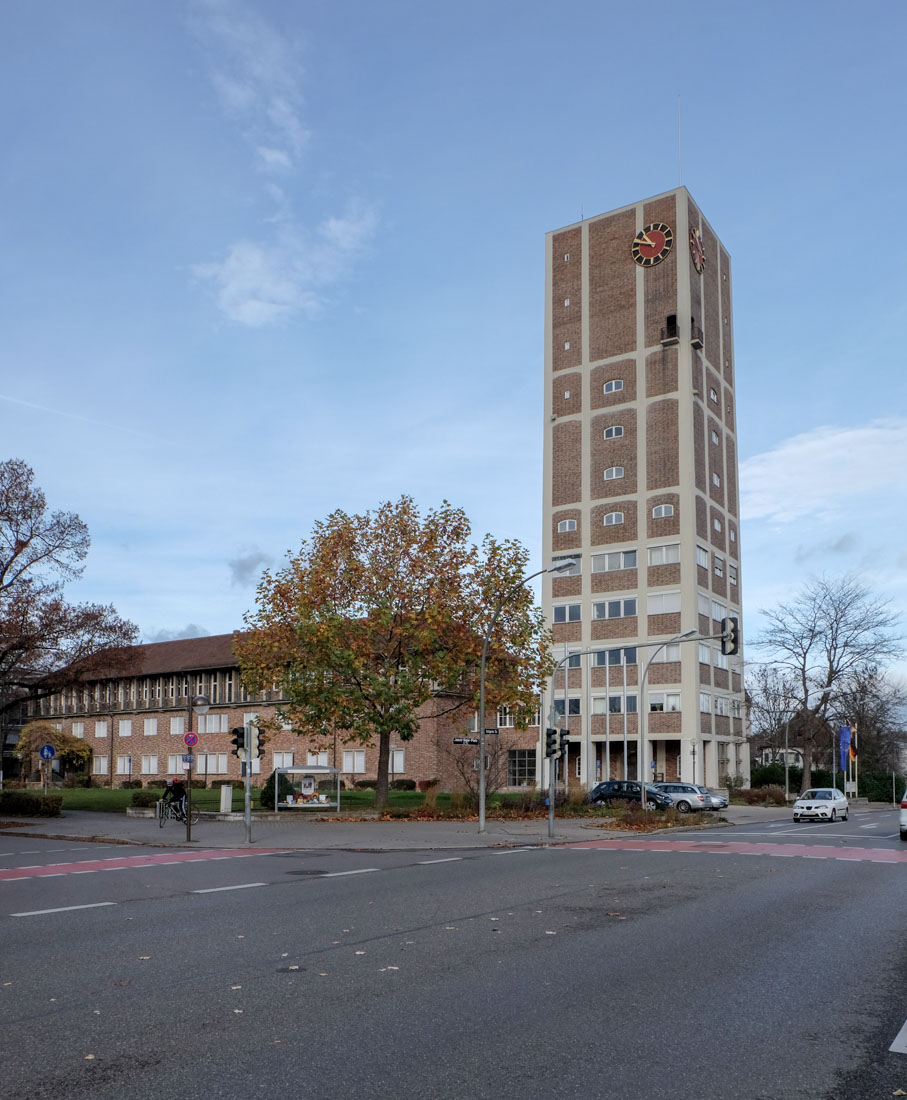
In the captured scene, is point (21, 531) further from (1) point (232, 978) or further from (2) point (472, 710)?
(1) point (232, 978)

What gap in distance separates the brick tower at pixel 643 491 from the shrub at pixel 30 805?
37.5m

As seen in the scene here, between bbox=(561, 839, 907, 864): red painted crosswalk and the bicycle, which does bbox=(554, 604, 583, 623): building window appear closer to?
the bicycle

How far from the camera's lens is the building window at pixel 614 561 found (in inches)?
2756

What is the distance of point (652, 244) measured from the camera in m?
73.2

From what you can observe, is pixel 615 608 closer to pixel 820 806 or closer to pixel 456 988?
pixel 820 806

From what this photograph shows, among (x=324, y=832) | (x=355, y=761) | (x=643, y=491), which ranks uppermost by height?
(x=643, y=491)

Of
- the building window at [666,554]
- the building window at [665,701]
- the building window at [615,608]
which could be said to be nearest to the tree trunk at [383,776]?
the building window at [665,701]

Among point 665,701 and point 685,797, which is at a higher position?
point 665,701

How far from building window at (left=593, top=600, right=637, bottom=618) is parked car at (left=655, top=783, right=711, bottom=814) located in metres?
Result: 23.6

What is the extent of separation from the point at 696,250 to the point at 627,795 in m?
44.7

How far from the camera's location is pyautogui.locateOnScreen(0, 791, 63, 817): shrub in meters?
36.8

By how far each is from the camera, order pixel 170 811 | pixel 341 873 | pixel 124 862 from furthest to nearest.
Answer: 1. pixel 170 811
2. pixel 124 862
3. pixel 341 873

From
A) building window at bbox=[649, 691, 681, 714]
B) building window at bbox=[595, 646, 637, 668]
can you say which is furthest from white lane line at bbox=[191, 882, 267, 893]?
building window at bbox=[595, 646, 637, 668]

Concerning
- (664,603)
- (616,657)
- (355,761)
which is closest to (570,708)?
(616,657)
